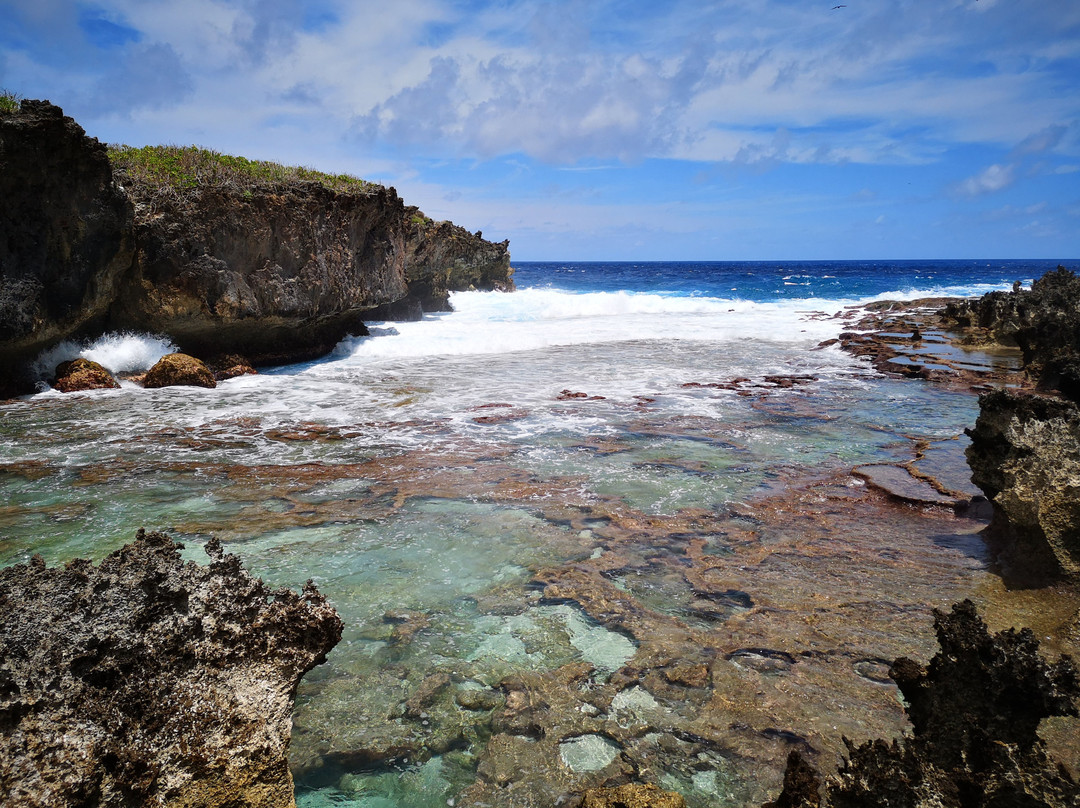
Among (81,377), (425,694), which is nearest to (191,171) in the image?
(81,377)

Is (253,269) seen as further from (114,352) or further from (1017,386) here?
(1017,386)

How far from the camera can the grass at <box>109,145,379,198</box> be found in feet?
42.5

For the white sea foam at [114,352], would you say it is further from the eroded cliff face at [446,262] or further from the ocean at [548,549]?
the eroded cliff face at [446,262]

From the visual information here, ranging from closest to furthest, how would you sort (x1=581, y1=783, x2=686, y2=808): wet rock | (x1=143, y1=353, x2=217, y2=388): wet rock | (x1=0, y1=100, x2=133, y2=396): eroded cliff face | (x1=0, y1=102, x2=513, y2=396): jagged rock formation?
(x1=581, y1=783, x2=686, y2=808): wet rock, (x1=0, y1=100, x2=133, y2=396): eroded cliff face, (x1=0, y1=102, x2=513, y2=396): jagged rock formation, (x1=143, y1=353, x2=217, y2=388): wet rock

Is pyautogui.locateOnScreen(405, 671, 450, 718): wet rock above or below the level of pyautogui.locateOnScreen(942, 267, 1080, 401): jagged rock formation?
below

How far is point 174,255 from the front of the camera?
12812mm

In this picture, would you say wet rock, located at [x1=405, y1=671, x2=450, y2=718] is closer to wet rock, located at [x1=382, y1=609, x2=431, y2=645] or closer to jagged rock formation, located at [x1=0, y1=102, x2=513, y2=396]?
wet rock, located at [x1=382, y1=609, x2=431, y2=645]

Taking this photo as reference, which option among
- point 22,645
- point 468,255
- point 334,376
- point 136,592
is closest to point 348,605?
point 136,592

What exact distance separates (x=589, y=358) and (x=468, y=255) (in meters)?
23.0

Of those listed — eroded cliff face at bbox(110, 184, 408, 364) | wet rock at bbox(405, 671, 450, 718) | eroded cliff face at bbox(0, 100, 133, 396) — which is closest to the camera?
wet rock at bbox(405, 671, 450, 718)

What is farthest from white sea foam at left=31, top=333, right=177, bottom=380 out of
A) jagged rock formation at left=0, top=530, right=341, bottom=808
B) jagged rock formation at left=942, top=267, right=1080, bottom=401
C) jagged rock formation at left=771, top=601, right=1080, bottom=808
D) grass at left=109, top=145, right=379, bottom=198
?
jagged rock formation at left=942, top=267, right=1080, bottom=401

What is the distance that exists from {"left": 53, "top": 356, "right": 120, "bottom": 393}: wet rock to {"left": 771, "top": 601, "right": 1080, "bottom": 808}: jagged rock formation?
13.3 m

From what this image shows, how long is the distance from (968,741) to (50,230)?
1387 centimetres

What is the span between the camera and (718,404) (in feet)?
36.0
